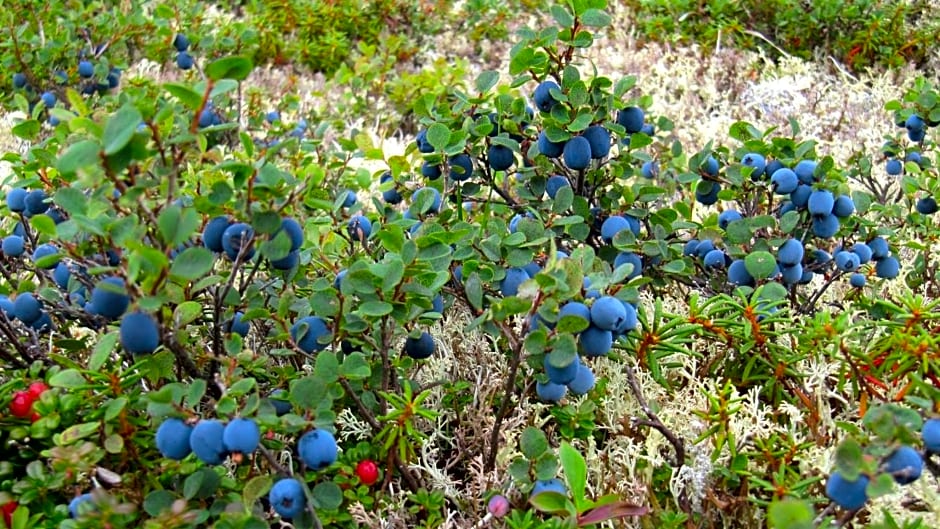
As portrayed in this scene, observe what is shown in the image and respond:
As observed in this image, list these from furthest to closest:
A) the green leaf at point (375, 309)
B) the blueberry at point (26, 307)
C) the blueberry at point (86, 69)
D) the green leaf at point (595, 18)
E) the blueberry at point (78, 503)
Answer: the blueberry at point (86, 69) → the green leaf at point (595, 18) → the blueberry at point (26, 307) → the green leaf at point (375, 309) → the blueberry at point (78, 503)

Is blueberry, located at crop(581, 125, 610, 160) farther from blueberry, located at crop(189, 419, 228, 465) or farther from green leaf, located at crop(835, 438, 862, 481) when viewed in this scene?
blueberry, located at crop(189, 419, 228, 465)

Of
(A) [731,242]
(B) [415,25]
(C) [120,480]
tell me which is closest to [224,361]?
(C) [120,480]

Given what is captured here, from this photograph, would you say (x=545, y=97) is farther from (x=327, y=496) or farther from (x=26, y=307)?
(x=26, y=307)

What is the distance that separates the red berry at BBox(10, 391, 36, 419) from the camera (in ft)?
4.80

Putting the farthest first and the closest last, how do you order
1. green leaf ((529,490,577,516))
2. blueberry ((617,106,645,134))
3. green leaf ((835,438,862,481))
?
blueberry ((617,106,645,134)) < green leaf ((529,490,577,516)) < green leaf ((835,438,862,481))

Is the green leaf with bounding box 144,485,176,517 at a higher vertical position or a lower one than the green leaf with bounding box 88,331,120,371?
lower

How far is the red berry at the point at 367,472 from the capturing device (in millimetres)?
1531

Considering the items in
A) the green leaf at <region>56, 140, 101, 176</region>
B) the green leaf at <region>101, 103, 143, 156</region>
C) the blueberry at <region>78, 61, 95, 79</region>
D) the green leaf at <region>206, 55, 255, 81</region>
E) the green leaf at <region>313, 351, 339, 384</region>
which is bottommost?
the blueberry at <region>78, 61, 95, 79</region>

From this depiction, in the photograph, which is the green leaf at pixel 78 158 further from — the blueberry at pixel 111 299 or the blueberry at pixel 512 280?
the blueberry at pixel 512 280

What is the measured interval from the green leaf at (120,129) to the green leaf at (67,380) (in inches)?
16.4

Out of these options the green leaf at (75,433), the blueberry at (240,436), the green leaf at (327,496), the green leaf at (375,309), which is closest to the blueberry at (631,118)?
the green leaf at (375,309)

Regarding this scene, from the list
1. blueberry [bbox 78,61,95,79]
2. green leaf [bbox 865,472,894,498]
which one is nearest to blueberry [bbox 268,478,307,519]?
green leaf [bbox 865,472,894,498]

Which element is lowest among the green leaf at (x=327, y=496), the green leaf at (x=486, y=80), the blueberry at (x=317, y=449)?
the green leaf at (x=327, y=496)

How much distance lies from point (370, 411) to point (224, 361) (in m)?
0.40
